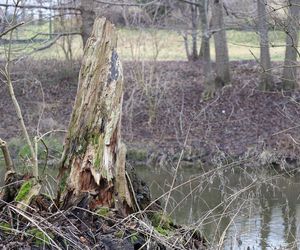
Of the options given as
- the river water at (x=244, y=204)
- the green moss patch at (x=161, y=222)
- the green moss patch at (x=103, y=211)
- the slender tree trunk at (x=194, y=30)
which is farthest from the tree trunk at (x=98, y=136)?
the slender tree trunk at (x=194, y=30)

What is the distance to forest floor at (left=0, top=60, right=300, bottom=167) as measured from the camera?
54.9 ft

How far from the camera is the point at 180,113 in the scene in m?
18.8

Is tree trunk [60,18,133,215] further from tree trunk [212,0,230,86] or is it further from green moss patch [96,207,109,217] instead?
tree trunk [212,0,230,86]

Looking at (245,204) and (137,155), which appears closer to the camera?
(245,204)

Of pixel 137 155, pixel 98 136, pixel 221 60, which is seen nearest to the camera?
pixel 98 136

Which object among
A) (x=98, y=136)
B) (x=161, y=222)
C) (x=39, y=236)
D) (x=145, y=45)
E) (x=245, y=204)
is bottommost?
(x=245, y=204)

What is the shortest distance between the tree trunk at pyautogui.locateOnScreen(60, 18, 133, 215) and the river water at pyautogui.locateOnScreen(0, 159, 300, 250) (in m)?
2.61

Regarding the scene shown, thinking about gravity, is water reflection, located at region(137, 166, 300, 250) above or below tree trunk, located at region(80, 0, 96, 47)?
below

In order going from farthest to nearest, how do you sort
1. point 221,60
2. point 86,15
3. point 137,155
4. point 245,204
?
point 221,60 < point 86,15 < point 137,155 < point 245,204

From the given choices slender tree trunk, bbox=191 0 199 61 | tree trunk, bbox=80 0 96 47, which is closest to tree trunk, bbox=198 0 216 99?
slender tree trunk, bbox=191 0 199 61

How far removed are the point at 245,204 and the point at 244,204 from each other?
0.32m

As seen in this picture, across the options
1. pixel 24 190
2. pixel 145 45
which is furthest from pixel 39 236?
Answer: pixel 145 45

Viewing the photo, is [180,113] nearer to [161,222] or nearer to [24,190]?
[161,222]

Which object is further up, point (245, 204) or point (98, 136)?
point (98, 136)
